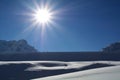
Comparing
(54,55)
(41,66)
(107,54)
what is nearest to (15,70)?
(41,66)

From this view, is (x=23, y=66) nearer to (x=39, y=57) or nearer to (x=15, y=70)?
(x=15, y=70)

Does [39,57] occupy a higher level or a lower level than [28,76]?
higher

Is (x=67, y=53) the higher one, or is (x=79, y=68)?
(x=67, y=53)

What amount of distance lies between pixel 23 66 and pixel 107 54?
62.5ft

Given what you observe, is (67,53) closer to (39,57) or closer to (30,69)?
(39,57)

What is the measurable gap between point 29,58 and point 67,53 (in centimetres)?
607

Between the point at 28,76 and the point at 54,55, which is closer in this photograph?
the point at 28,76

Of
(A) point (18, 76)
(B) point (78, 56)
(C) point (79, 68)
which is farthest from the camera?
(B) point (78, 56)

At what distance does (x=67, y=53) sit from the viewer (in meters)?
42.8

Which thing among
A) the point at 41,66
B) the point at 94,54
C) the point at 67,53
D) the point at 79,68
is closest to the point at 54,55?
the point at 67,53

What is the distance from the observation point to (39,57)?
4325 centimetres

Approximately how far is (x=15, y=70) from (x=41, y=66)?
8.22ft

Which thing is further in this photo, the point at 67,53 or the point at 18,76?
the point at 67,53

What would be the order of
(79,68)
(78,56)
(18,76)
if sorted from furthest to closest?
1. (78,56)
2. (18,76)
3. (79,68)
